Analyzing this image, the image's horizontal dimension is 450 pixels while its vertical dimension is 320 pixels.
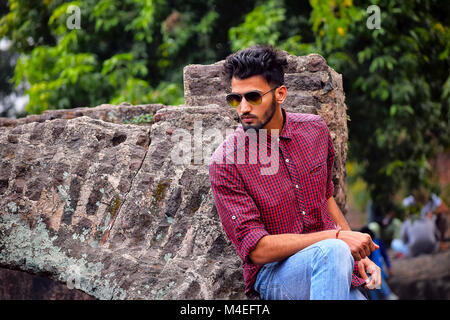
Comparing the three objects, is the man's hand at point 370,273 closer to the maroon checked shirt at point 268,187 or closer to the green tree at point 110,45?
the maroon checked shirt at point 268,187

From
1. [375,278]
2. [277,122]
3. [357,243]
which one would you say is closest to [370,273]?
[375,278]

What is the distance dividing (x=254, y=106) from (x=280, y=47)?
351 centimetres

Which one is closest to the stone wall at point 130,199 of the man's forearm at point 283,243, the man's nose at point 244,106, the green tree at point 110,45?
the man's forearm at point 283,243

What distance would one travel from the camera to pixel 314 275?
2289 millimetres

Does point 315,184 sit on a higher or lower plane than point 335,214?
higher

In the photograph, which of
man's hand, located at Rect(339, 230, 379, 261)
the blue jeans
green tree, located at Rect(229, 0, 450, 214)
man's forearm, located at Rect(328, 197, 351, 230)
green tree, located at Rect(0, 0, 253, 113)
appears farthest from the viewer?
green tree, located at Rect(0, 0, 253, 113)

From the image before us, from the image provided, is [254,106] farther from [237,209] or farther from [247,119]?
[237,209]

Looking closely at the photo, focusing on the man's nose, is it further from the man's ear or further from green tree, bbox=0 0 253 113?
green tree, bbox=0 0 253 113

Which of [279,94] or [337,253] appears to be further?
[279,94]

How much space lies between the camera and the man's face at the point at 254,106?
8.41 feet

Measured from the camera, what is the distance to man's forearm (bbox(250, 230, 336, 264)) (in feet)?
7.79

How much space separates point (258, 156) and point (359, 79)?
13.2 feet

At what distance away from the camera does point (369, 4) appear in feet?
20.0

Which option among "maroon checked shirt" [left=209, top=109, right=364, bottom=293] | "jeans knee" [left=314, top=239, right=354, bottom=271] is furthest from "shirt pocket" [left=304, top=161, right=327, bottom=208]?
"jeans knee" [left=314, top=239, right=354, bottom=271]
